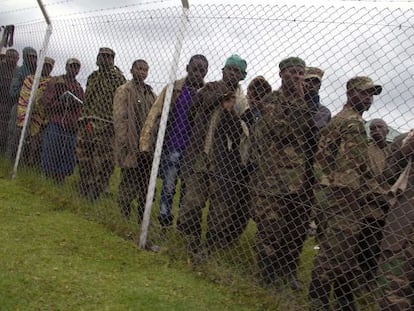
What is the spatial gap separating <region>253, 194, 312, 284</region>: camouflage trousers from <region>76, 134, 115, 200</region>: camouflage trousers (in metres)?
2.52

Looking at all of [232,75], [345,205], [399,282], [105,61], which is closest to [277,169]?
[345,205]

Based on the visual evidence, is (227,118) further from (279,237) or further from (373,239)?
(373,239)

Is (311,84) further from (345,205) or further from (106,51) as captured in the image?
(106,51)

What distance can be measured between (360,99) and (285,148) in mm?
707

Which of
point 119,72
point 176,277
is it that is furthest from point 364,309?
point 119,72

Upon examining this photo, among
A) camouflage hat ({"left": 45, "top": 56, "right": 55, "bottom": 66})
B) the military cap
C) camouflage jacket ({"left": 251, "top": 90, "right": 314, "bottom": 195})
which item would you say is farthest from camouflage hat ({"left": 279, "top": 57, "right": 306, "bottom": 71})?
camouflage hat ({"left": 45, "top": 56, "right": 55, "bottom": 66})

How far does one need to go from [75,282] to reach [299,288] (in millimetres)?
1682

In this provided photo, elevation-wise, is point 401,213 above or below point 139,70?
below

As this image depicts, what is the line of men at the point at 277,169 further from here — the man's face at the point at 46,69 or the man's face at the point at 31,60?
the man's face at the point at 31,60

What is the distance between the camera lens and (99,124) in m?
6.35

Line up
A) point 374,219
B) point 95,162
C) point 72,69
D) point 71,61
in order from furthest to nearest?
point 72,69 → point 71,61 → point 95,162 → point 374,219

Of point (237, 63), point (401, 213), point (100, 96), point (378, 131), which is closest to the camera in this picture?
point (401, 213)

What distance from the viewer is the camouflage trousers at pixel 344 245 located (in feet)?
12.5

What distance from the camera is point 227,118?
15.7 feet
